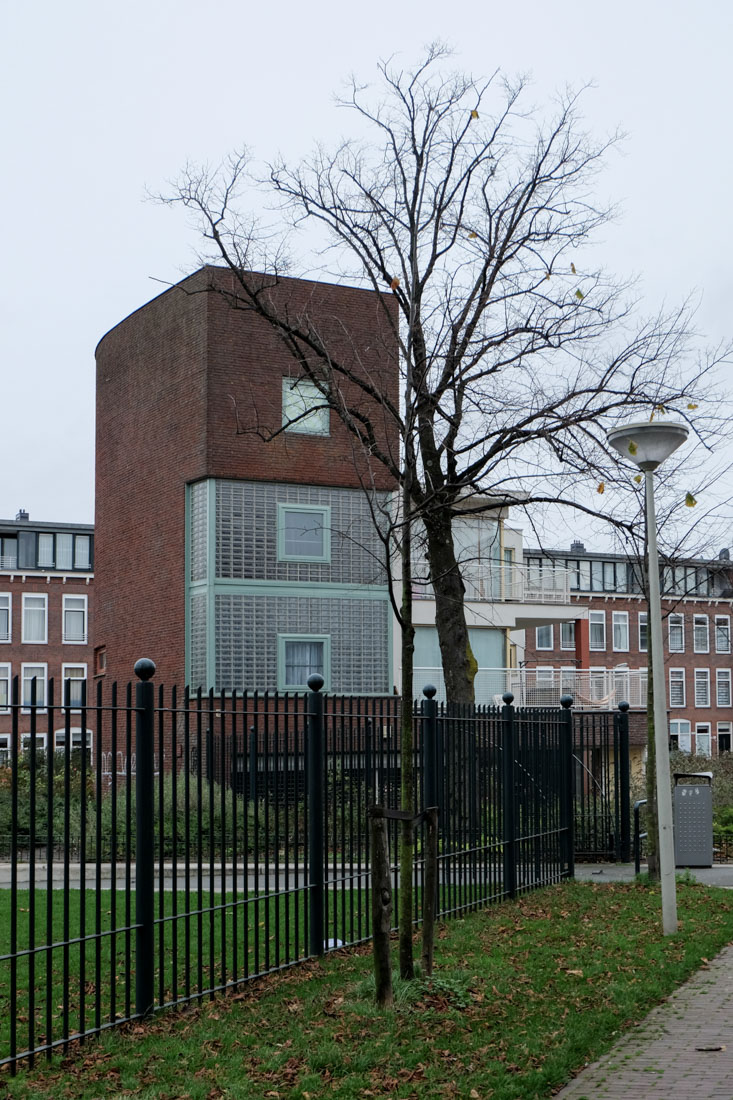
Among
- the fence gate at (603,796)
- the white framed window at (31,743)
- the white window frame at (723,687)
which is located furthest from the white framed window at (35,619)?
the fence gate at (603,796)

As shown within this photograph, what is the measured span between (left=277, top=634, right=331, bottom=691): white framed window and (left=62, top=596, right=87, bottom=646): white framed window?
33232 mm

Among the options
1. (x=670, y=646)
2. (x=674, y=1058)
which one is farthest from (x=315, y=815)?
(x=670, y=646)

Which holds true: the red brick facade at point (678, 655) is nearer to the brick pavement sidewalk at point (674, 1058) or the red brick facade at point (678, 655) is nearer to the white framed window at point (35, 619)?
the white framed window at point (35, 619)

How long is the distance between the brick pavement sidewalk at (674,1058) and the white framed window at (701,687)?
216ft

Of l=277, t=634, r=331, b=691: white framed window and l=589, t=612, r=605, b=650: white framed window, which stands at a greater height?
l=589, t=612, r=605, b=650: white framed window

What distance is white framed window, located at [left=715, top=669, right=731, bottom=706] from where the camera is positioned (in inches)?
2896

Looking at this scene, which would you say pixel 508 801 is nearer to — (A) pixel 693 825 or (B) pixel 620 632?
(A) pixel 693 825

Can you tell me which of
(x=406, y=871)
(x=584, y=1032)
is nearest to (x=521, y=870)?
(x=406, y=871)

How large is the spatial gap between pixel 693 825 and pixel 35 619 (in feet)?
162

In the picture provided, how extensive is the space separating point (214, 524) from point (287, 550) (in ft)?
6.71

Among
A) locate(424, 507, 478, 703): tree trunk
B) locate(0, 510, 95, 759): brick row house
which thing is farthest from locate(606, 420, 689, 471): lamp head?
locate(0, 510, 95, 759): brick row house

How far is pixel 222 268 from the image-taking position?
29406mm

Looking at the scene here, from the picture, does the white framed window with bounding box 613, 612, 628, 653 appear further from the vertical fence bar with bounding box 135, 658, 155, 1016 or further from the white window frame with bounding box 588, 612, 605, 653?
the vertical fence bar with bounding box 135, 658, 155, 1016

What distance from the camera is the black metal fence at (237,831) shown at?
7266mm
